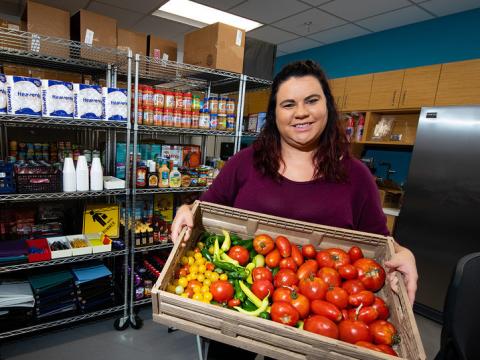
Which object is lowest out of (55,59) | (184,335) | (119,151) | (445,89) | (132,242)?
(184,335)

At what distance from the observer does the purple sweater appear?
1064 mm

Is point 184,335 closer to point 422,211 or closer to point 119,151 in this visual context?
point 119,151

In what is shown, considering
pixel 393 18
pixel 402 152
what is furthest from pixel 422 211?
pixel 393 18

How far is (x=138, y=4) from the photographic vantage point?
11.3ft

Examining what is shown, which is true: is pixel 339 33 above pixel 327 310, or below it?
above

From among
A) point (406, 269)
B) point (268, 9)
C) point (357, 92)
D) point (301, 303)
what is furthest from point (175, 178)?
point (357, 92)

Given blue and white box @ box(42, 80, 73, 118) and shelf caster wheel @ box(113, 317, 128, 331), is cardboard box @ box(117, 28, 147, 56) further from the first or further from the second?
shelf caster wheel @ box(113, 317, 128, 331)

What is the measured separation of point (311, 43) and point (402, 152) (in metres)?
2.20

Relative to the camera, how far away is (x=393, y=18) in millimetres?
3303

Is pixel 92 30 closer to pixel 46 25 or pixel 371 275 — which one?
pixel 46 25

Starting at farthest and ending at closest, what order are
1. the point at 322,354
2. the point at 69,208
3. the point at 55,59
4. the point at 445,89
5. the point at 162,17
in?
the point at 162,17
the point at 445,89
the point at 69,208
the point at 55,59
the point at 322,354

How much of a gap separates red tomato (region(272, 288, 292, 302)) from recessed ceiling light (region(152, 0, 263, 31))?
11.7ft

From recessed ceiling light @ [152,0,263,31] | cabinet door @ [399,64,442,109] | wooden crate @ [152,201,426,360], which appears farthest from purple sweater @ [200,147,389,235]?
recessed ceiling light @ [152,0,263,31]

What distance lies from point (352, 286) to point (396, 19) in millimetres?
3613
